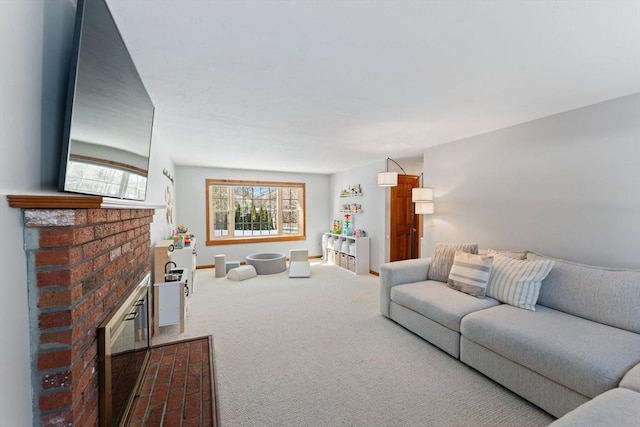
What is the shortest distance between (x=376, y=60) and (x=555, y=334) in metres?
2.28

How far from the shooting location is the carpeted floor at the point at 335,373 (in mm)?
1846

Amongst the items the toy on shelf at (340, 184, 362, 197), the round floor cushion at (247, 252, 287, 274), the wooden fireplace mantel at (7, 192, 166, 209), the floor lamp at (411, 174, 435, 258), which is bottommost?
the round floor cushion at (247, 252, 287, 274)

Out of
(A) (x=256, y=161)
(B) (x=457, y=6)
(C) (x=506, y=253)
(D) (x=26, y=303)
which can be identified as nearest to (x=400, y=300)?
(C) (x=506, y=253)

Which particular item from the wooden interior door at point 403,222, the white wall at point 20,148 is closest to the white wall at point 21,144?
the white wall at point 20,148

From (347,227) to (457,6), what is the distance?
17.0 feet

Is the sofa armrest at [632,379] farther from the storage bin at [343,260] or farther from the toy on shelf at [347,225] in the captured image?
the toy on shelf at [347,225]

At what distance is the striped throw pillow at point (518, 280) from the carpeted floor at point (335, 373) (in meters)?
0.77

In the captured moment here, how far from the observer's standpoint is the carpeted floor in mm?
1846

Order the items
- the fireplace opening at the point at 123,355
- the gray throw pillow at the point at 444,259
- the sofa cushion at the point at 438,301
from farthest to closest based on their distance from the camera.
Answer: the gray throw pillow at the point at 444,259 → the sofa cushion at the point at 438,301 → the fireplace opening at the point at 123,355

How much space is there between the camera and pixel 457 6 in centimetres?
130

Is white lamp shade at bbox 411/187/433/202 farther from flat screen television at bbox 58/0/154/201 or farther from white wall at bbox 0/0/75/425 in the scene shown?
white wall at bbox 0/0/75/425

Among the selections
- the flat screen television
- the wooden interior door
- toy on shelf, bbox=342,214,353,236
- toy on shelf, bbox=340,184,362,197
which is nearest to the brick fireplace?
the flat screen television

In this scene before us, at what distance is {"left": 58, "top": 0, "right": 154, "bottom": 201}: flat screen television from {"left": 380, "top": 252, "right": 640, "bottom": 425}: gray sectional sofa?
259 cm

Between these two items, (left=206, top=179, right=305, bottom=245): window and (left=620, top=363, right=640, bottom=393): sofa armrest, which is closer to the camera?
(left=620, top=363, right=640, bottom=393): sofa armrest
